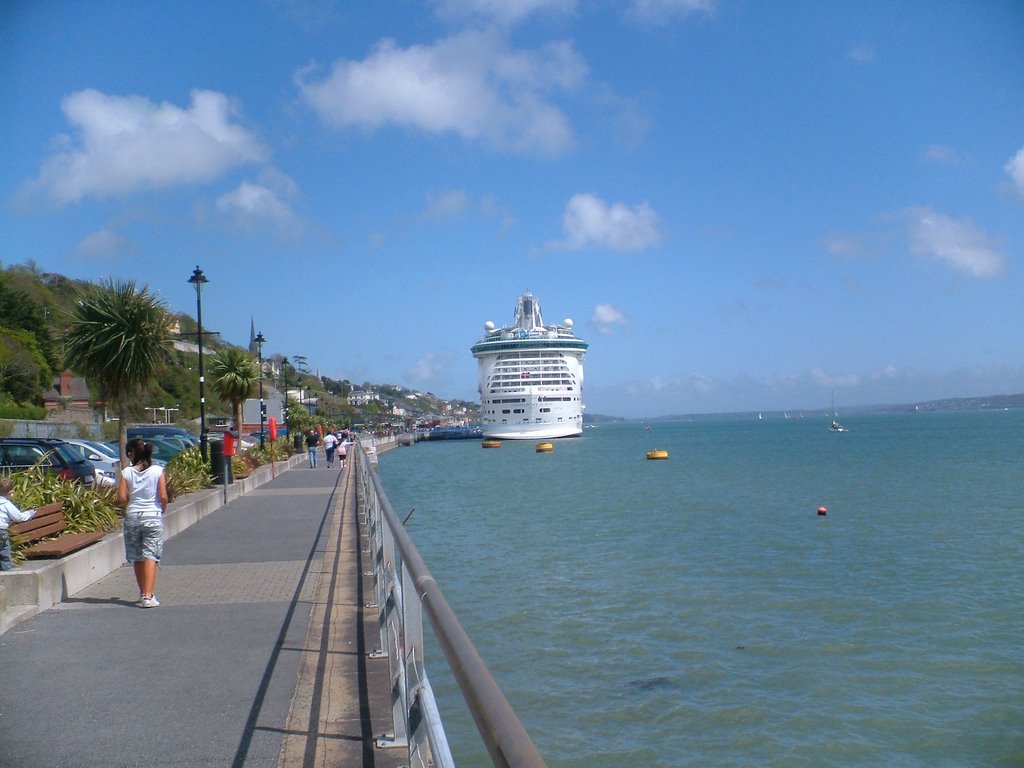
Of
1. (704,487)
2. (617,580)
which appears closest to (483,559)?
(617,580)

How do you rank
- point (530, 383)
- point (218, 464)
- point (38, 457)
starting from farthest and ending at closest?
1. point (530, 383)
2. point (218, 464)
3. point (38, 457)

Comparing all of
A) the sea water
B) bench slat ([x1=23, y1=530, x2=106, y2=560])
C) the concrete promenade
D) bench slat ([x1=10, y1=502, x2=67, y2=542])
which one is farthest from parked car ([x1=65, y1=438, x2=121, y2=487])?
the concrete promenade

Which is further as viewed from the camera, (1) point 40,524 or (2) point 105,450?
(2) point 105,450

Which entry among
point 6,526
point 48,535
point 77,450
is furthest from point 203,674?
point 77,450

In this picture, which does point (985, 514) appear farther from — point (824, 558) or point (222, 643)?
point (222, 643)

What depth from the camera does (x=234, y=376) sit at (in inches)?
1535

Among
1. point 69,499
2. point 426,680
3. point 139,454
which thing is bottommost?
point 426,680

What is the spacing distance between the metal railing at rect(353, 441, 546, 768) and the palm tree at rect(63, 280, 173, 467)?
15.2 metres

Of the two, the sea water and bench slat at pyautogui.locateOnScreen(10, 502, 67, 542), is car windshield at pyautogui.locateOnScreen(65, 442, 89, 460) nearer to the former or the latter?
the sea water

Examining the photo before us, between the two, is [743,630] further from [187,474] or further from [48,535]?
[187,474]

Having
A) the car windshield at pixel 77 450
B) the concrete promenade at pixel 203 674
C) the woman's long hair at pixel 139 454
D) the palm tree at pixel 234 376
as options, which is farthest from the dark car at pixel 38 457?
the palm tree at pixel 234 376

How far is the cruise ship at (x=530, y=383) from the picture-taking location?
3797 inches

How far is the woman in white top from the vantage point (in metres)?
8.50

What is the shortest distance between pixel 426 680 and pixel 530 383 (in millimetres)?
92925
